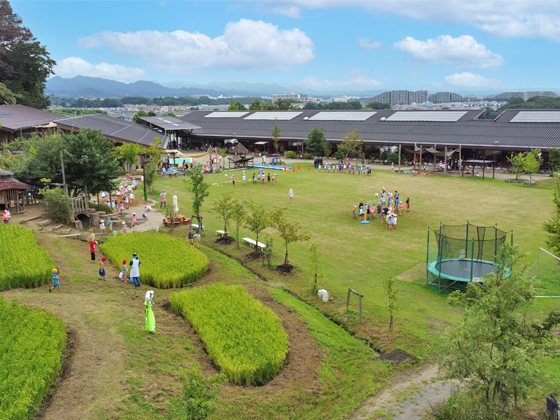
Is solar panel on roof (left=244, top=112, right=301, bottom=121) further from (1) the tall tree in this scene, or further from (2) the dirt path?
(2) the dirt path

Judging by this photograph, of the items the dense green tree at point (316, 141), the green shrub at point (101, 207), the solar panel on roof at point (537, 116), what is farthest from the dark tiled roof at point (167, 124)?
the solar panel on roof at point (537, 116)

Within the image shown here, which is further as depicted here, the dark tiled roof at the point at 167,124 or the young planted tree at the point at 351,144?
the dark tiled roof at the point at 167,124

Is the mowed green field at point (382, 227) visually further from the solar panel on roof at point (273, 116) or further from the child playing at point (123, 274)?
the solar panel on roof at point (273, 116)

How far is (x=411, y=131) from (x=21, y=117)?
139ft

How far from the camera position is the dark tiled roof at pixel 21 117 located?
4706 cm

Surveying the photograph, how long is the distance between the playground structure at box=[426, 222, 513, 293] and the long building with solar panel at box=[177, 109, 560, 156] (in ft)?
89.9

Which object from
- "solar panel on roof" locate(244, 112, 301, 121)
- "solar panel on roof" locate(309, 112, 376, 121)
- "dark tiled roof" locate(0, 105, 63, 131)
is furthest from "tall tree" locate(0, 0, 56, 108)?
"solar panel on roof" locate(309, 112, 376, 121)

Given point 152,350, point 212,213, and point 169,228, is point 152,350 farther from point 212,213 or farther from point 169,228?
point 212,213

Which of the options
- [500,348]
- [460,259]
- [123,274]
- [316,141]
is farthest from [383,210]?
[316,141]

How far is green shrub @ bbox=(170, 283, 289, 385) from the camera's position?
9.89 m

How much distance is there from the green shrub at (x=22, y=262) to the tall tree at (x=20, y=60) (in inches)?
2081

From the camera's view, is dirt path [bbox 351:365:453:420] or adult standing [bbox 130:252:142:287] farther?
adult standing [bbox 130:252:142:287]

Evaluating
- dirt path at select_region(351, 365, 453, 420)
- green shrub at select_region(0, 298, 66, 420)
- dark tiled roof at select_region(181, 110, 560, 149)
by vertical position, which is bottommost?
dirt path at select_region(351, 365, 453, 420)

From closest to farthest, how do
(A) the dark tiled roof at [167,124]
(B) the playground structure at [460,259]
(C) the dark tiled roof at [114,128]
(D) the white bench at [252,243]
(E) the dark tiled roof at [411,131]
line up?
1. (B) the playground structure at [460,259]
2. (D) the white bench at [252,243]
3. (E) the dark tiled roof at [411,131]
4. (C) the dark tiled roof at [114,128]
5. (A) the dark tiled roof at [167,124]
